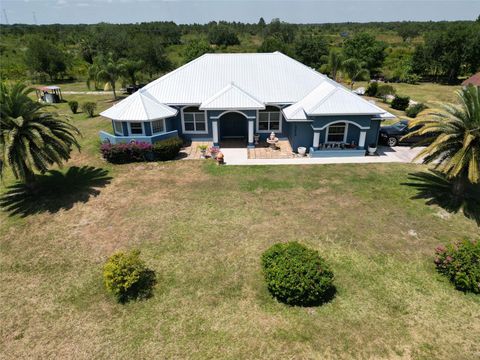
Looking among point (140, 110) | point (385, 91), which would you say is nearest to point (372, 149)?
point (140, 110)

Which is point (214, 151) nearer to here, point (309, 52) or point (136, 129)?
point (136, 129)

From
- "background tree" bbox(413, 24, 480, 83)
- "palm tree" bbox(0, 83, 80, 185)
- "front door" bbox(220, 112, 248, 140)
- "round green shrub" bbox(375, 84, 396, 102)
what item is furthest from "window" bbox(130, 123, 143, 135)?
"background tree" bbox(413, 24, 480, 83)

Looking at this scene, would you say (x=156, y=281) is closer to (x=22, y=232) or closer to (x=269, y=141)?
(x=22, y=232)

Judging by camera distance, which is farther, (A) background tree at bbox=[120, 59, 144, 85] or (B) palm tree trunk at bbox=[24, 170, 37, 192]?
(A) background tree at bbox=[120, 59, 144, 85]

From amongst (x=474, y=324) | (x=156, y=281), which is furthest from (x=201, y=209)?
(x=474, y=324)

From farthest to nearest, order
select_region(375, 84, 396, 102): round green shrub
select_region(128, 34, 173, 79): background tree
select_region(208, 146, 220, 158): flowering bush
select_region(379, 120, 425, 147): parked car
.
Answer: select_region(128, 34, 173, 79): background tree < select_region(375, 84, 396, 102): round green shrub < select_region(379, 120, 425, 147): parked car < select_region(208, 146, 220, 158): flowering bush

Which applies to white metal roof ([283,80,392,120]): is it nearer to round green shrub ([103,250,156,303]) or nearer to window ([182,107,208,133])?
window ([182,107,208,133])

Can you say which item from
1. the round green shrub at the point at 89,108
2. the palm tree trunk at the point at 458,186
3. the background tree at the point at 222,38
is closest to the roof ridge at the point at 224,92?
the palm tree trunk at the point at 458,186
